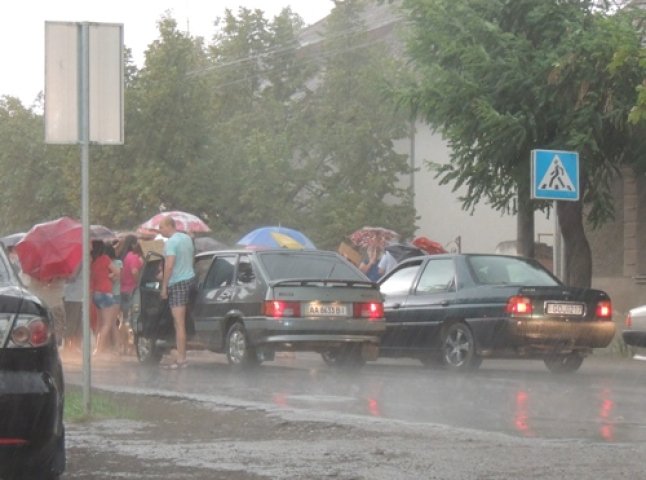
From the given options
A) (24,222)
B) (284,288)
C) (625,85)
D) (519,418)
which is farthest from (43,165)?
(519,418)

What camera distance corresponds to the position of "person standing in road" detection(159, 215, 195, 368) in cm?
1897

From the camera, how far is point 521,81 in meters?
23.7

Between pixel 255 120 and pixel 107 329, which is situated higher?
pixel 255 120

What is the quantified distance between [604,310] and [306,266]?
12.0ft

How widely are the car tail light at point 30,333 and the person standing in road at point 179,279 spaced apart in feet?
38.2

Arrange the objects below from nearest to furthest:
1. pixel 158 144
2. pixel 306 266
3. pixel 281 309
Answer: pixel 281 309
pixel 306 266
pixel 158 144

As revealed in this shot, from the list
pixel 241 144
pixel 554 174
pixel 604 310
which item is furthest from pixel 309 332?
pixel 241 144

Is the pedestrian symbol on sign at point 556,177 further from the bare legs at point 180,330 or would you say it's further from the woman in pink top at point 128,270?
the woman in pink top at point 128,270

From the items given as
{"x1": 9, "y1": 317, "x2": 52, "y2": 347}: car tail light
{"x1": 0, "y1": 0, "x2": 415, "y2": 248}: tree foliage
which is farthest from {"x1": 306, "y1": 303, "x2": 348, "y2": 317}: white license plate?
{"x1": 0, "y1": 0, "x2": 415, "y2": 248}: tree foliage

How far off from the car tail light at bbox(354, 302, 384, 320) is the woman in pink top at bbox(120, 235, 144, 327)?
5963mm

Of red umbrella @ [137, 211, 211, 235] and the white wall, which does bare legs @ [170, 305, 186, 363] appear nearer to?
red umbrella @ [137, 211, 211, 235]

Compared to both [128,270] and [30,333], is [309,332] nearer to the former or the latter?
[128,270]

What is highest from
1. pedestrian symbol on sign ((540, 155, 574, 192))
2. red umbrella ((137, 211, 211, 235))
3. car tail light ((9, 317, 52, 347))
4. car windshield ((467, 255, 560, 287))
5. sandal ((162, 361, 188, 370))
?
pedestrian symbol on sign ((540, 155, 574, 192))

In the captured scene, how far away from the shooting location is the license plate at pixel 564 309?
17.7 meters
